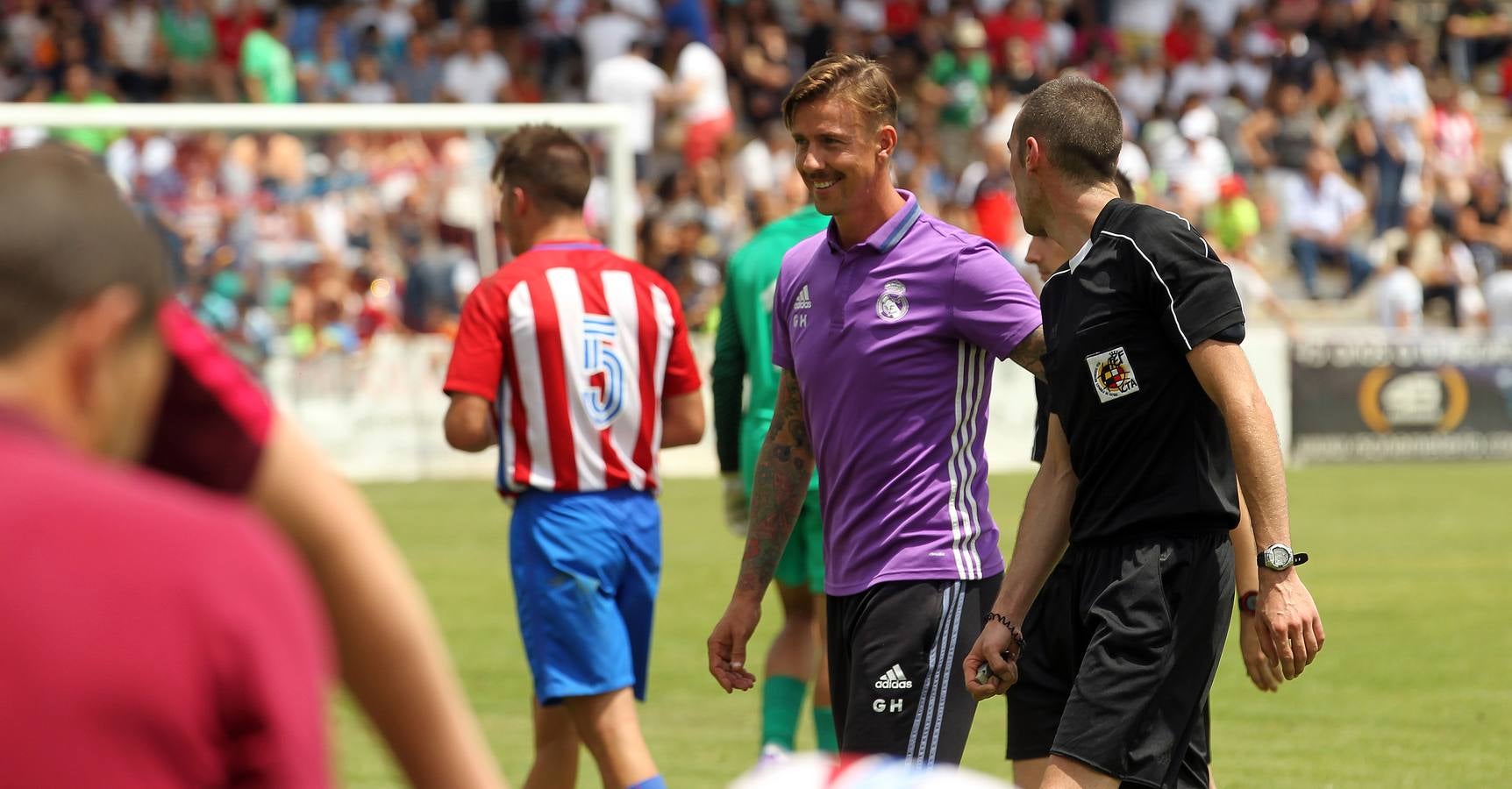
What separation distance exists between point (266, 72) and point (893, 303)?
18.5 meters

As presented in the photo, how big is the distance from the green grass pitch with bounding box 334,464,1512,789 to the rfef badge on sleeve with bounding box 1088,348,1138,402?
2.92 m

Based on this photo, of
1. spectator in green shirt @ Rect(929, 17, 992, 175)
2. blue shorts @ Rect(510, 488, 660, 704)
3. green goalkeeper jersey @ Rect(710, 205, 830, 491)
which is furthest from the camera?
spectator in green shirt @ Rect(929, 17, 992, 175)

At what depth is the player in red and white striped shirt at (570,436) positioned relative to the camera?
19.9 feet

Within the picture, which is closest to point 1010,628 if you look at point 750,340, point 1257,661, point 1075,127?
point 1257,661

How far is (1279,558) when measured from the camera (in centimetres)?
440

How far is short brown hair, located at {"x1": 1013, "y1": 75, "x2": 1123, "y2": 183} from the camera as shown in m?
4.84

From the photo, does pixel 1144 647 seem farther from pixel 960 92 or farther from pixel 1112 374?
pixel 960 92

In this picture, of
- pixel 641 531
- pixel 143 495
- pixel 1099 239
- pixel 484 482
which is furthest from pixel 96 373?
pixel 484 482

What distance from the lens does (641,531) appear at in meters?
6.23

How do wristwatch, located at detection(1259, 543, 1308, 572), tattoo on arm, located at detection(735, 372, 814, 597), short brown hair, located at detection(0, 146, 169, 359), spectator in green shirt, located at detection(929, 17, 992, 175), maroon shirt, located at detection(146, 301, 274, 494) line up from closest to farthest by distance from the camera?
short brown hair, located at detection(0, 146, 169, 359)
maroon shirt, located at detection(146, 301, 274, 494)
wristwatch, located at detection(1259, 543, 1308, 572)
tattoo on arm, located at detection(735, 372, 814, 597)
spectator in green shirt, located at detection(929, 17, 992, 175)

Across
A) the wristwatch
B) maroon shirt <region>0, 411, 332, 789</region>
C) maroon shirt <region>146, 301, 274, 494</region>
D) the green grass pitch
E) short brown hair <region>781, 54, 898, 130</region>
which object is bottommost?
the green grass pitch

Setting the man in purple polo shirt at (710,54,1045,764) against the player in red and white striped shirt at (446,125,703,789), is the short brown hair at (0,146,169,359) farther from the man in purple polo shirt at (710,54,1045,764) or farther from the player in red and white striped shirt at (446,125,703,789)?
the player in red and white striped shirt at (446,125,703,789)

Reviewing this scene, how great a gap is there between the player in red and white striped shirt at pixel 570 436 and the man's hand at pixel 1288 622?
214 cm

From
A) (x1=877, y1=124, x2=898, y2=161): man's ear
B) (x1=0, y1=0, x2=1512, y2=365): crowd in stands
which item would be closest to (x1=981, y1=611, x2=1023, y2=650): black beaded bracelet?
(x1=877, y1=124, x2=898, y2=161): man's ear
